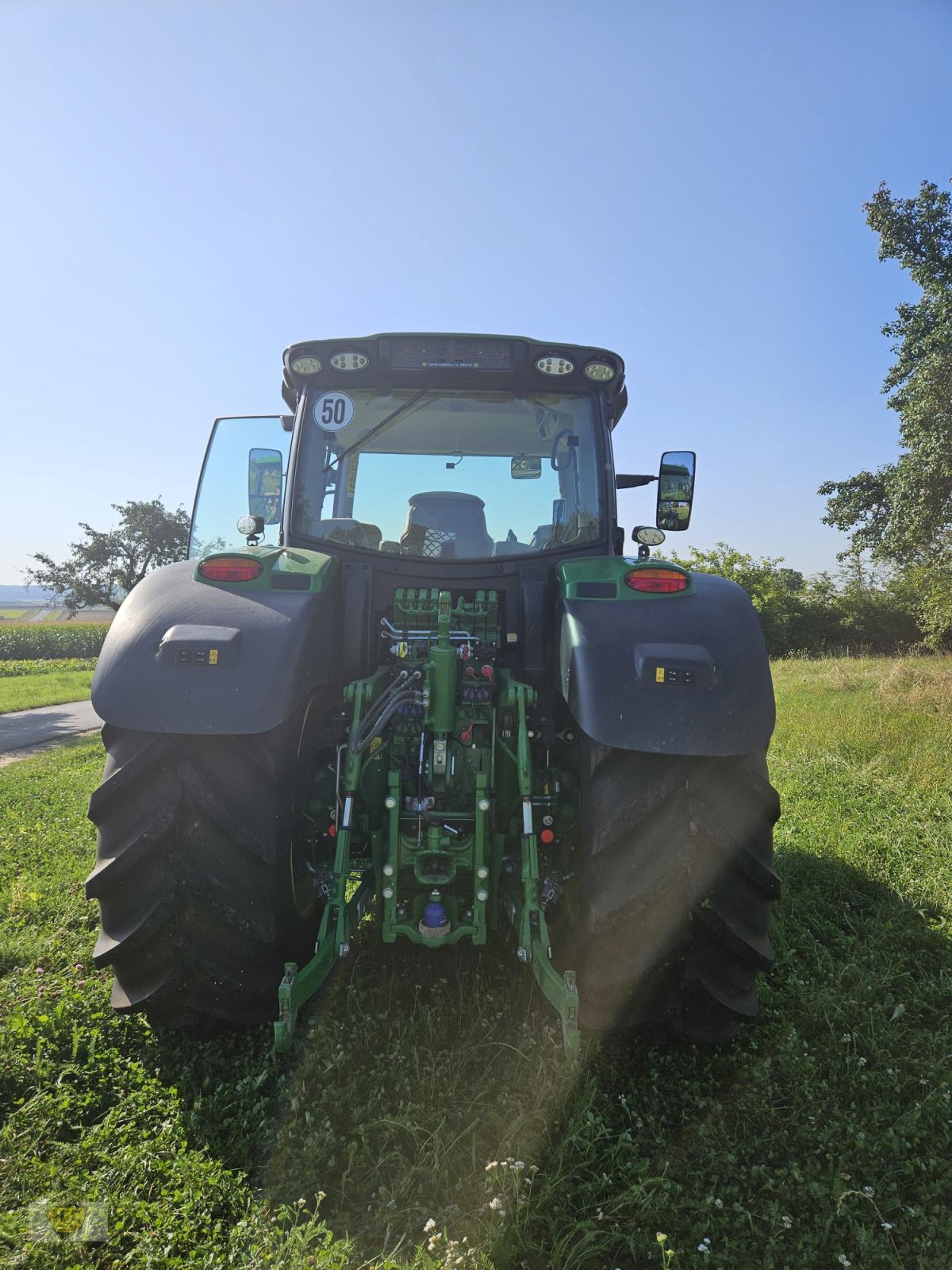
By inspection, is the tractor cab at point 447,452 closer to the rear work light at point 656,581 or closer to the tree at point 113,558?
the rear work light at point 656,581

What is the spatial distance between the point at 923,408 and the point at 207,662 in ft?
58.6

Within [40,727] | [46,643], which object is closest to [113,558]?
[46,643]

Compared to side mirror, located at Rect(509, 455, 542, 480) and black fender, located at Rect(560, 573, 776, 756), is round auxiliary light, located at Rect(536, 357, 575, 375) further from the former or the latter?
black fender, located at Rect(560, 573, 776, 756)

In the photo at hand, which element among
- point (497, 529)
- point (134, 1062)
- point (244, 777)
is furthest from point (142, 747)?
point (497, 529)

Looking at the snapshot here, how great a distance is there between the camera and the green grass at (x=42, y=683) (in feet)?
47.3

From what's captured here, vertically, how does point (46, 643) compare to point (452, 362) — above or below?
below

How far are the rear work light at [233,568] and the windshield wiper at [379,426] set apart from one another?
704 millimetres

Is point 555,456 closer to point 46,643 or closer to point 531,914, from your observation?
point 531,914

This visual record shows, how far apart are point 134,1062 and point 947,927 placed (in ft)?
11.3

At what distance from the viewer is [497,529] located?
3129 mm

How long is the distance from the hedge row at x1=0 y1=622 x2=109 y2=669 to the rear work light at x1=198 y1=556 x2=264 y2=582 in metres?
29.9

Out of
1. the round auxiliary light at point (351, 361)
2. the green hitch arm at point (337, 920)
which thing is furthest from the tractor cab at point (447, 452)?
the green hitch arm at point (337, 920)

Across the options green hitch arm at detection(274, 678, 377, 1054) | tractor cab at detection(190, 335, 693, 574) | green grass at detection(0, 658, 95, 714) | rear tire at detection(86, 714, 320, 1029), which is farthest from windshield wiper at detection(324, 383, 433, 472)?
green grass at detection(0, 658, 95, 714)

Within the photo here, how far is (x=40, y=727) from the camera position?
11109 mm
